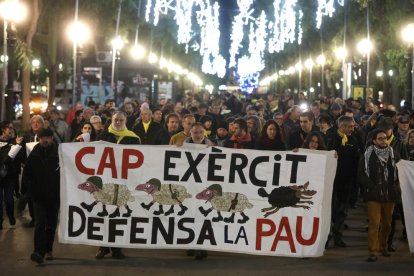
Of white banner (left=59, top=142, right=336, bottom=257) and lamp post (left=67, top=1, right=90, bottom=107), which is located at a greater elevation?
lamp post (left=67, top=1, right=90, bottom=107)

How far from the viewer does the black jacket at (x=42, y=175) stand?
33.9 ft

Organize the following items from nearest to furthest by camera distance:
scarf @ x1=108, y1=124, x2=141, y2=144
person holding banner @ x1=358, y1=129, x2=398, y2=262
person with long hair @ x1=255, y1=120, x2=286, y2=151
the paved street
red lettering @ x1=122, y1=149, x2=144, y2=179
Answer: the paved street, red lettering @ x1=122, y1=149, x2=144, y2=179, person holding banner @ x1=358, y1=129, x2=398, y2=262, scarf @ x1=108, y1=124, x2=141, y2=144, person with long hair @ x1=255, y1=120, x2=286, y2=151

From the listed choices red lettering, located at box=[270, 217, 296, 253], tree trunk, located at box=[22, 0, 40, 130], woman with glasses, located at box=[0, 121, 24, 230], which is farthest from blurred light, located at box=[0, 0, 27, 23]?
red lettering, located at box=[270, 217, 296, 253]

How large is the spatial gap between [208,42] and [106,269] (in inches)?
4559

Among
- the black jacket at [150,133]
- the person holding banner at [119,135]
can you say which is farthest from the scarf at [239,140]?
the person holding banner at [119,135]

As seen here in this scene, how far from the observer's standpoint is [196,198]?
1038cm

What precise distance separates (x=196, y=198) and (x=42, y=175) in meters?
1.77

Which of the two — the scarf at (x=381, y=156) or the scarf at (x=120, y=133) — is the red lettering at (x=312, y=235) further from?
the scarf at (x=120, y=133)

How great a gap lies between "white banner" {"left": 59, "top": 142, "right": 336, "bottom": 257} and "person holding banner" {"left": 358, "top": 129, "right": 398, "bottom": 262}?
59 cm

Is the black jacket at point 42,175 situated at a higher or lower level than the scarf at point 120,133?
lower

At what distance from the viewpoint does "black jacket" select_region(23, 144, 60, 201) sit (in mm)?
10320

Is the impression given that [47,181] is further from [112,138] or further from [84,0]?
[84,0]

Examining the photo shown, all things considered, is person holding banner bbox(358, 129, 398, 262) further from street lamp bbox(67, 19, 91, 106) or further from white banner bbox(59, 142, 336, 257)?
street lamp bbox(67, 19, 91, 106)

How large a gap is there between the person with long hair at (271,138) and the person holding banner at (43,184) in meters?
3.26
